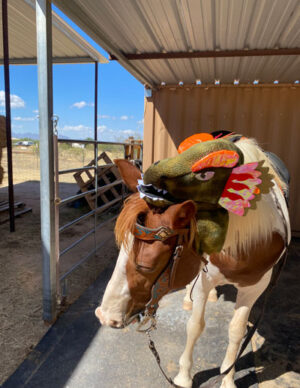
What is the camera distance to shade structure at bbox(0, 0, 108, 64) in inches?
145

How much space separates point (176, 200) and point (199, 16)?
2.05 metres

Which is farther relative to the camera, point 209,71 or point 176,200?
point 209,71

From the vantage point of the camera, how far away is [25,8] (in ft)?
11.8

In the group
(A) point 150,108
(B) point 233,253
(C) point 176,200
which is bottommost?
(B) point 233,253

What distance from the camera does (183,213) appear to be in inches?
38.6

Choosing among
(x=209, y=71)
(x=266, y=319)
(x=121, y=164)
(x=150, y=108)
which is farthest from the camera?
A: (x=150, y=108)

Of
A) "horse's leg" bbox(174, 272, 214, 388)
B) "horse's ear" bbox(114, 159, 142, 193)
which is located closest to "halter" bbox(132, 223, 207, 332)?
"horse's ear" bbox(114, 159, 142, 193)

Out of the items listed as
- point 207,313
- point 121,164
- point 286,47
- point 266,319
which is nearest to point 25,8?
point 286,47

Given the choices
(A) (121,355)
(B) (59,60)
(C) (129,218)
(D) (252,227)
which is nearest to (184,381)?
(A) (121,355)

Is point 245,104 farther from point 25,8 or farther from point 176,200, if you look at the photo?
point 176,200

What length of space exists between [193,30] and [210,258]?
2278 mm

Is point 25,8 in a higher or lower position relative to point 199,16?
higher

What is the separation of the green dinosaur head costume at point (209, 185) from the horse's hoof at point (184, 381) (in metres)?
1.24

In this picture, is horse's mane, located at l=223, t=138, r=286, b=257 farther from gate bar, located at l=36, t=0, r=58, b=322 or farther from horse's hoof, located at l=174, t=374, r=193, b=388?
gate bar, located at l=36, t=0, r=58, b=322
